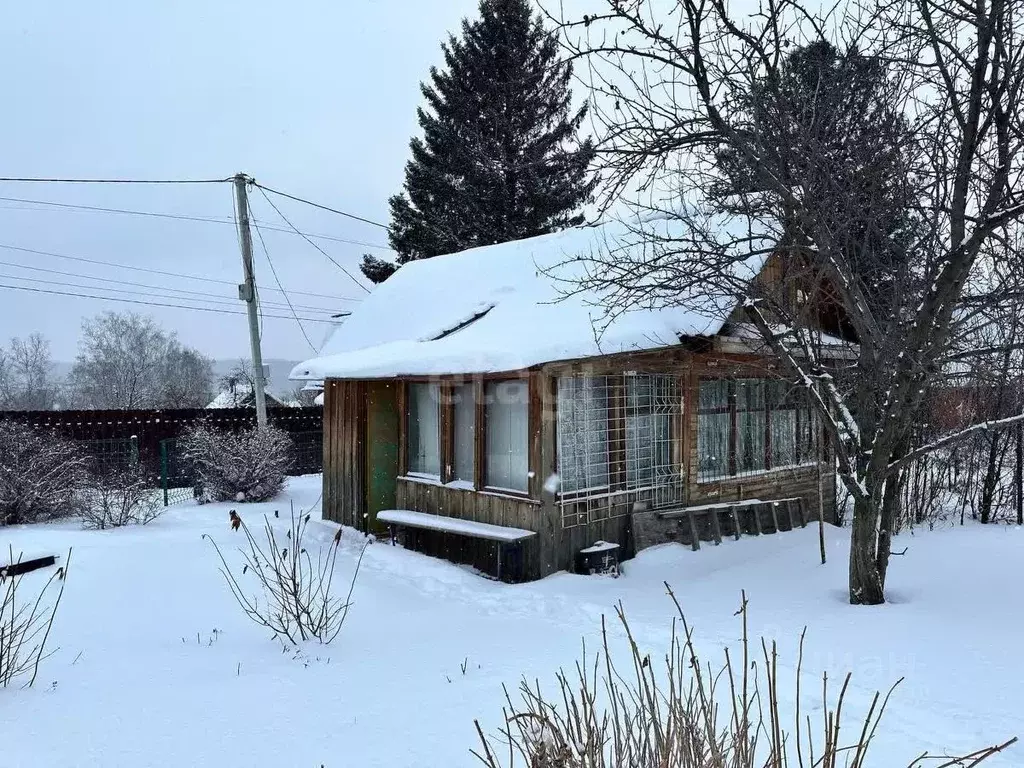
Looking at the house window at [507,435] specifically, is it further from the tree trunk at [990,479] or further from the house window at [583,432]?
the tree trunk at [990,479]

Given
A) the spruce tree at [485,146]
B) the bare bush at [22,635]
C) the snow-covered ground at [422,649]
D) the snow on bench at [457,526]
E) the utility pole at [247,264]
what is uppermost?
the spruce tree at [485,146]

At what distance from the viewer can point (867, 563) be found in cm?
652

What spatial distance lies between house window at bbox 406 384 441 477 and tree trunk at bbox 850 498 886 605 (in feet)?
17.0

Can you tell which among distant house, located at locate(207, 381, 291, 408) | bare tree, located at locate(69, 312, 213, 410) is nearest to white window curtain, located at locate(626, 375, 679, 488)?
distant house, located at locate(207, 381, 291, 408)

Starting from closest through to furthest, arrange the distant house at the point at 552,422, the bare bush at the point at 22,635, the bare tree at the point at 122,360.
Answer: the bare bush at the point at 22,635 < the distant house at the point at 552,422 < the bare tree at the point at 122,360

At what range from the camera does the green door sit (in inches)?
417

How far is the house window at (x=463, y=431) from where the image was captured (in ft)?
30.4

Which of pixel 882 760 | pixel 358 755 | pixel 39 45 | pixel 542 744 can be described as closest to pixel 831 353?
pixel 882 760

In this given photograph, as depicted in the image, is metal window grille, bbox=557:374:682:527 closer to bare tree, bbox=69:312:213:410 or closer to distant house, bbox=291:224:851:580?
distant house, bbox=291:224:851:580

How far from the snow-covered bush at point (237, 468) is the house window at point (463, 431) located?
18.3 ft

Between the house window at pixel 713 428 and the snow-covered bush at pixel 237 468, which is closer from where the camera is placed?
the house window at pixel 713 428

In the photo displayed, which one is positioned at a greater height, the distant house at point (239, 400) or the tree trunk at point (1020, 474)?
the distant house at point (239, 400)

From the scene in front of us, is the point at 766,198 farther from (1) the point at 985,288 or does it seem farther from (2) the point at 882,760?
(2) the point at 882,760

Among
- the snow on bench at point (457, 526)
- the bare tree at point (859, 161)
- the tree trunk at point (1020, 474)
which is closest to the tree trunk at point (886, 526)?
the bare tree at point (859, 161)
